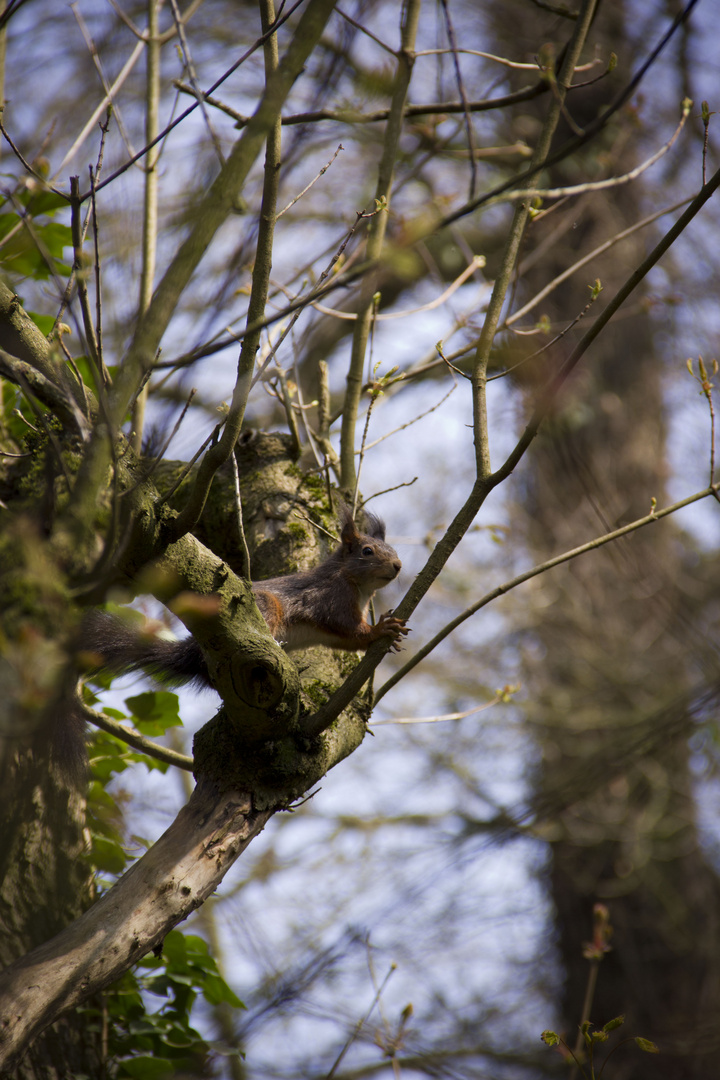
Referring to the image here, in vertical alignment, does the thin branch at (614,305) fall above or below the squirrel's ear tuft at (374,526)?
below

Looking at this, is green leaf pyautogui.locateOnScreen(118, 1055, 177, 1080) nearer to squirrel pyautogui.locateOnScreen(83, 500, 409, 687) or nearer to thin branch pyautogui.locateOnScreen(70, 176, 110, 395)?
squirrel pyautogui.locateOnScreen(83, 500, 409, 687)

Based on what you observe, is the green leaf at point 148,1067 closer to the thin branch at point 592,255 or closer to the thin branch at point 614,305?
the thin branch at point 614,305

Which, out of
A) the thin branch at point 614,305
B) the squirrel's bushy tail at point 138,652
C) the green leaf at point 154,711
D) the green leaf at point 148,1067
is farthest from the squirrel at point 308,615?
the green leaf at point 148,1067

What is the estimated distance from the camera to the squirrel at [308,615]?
7.90 feet

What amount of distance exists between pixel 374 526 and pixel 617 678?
3.42 m

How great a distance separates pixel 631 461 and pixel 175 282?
20.1ft

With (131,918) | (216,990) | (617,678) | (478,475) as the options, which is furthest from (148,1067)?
(617,678)

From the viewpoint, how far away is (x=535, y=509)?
6.94m

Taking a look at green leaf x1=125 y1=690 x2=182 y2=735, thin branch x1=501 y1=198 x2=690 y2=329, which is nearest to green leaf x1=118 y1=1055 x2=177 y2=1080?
green leaf x1=125 y1=690 x2=182 y2=735

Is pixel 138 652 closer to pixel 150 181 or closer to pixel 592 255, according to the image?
pixel 150 181

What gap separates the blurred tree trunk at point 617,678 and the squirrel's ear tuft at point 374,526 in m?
2.06

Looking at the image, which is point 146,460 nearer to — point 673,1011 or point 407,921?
point 407,921

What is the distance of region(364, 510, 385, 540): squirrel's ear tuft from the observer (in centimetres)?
347

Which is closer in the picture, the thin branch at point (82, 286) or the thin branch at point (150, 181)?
the thin branch at point (82, 286)
